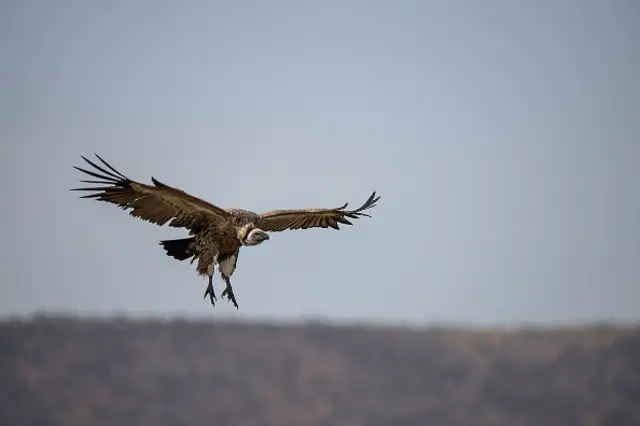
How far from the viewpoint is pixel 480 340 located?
93.6m

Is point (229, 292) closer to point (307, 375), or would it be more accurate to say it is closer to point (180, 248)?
point (180, 248)

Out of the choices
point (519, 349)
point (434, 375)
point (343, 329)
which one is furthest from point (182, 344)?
point (519, 349)

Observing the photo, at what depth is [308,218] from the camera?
22.6 meters

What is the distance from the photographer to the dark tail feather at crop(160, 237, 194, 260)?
69.3ft

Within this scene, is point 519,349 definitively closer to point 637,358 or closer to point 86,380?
point 637,358

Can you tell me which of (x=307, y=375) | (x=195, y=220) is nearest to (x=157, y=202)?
(x=195, y=220)

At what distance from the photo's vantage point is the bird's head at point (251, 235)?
20.3 metres

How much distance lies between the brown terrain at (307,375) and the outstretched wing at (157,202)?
212ft

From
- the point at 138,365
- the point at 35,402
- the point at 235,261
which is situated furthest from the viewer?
the point at 138,365

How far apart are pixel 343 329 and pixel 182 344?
11.7 m

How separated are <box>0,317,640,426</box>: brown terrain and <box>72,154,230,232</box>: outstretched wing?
64694 millimetres

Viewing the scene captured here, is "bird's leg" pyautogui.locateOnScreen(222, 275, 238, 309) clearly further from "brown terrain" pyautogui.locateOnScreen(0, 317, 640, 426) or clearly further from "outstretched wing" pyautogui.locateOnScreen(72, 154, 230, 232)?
"brown terrain" pyautogui.locateOnScreen(0, 317, 640, 426)

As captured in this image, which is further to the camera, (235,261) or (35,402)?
(35,402)

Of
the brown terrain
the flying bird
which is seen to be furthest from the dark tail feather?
the brown terrain
